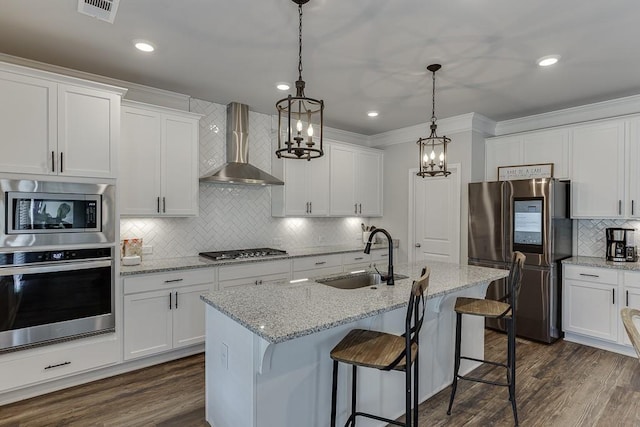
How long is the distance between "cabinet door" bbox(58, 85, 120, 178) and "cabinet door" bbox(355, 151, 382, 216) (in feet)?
11.0

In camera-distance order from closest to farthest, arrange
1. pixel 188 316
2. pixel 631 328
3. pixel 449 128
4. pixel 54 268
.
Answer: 1. pixel 631 328
2. pixel 54 268
3. pixel 188 316
4. pixel 449 128

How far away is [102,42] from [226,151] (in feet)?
5.73

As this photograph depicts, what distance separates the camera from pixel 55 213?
2.69 m

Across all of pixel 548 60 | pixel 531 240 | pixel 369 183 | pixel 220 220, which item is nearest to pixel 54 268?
pixel 220 220

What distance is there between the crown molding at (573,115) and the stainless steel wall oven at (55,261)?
489 cm

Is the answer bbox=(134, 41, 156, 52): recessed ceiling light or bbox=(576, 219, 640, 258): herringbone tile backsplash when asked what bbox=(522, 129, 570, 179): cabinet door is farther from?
bbox=(134, 41, 156, 52): recessed ceiling light

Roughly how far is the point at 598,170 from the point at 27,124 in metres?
5.45

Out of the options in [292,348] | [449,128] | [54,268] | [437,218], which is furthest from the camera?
[437,218]

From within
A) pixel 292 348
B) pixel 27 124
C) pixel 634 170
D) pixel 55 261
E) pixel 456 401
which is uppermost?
pixel 27 124

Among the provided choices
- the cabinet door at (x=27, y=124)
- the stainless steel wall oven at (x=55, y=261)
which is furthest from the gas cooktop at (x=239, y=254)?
the cabinet door at (x=27, y=124)

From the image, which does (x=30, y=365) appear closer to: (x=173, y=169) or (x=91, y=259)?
(x=91, y=259)

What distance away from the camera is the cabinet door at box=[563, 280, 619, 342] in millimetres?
3619

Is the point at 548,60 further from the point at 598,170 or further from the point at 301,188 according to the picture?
the point at 301,188

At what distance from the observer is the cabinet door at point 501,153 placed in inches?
178
